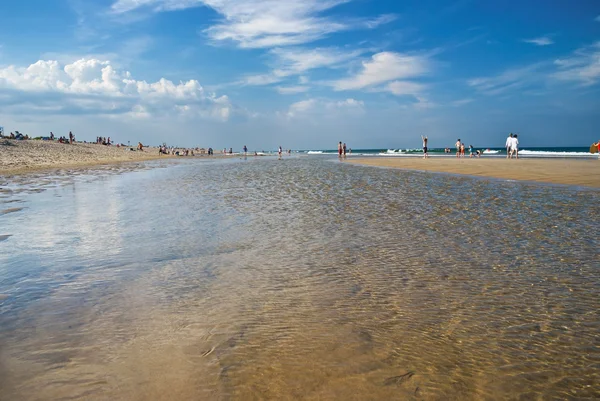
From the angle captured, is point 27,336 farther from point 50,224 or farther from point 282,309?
point 50,224

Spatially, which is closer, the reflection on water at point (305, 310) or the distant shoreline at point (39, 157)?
the reflection on water at point (305, 310)

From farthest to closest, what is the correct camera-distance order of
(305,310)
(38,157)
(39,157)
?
1. (39,157)
2. (38,157)
3. (305,310)

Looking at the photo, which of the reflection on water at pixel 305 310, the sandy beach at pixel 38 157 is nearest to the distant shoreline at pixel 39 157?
the sandy beach at pixel 38 157

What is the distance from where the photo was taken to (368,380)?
3021 millimetres

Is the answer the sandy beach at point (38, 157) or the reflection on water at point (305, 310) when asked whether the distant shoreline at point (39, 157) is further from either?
the reflection on water at point (305, 310)

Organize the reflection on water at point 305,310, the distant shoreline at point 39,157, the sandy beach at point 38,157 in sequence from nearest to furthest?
1. the reflection on water at point 305,310
2. the distant shoreline at point 39,157
3. the sandy beach at point 38,157

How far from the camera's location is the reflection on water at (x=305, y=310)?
9.92 ft

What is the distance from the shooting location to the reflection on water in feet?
9.92

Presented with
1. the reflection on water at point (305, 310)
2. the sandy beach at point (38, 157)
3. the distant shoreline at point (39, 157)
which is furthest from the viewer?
the sandy beach at point (38, 157)

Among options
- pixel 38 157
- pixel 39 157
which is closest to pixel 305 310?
pixel 38 157

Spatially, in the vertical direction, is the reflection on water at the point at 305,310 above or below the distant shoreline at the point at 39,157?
below

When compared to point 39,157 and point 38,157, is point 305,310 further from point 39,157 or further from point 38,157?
point 39,157

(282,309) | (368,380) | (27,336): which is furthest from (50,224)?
(368,380)

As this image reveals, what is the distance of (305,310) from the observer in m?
4.37
